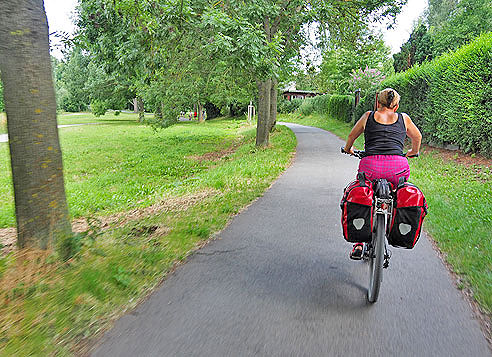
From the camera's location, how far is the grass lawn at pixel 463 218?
420 centimetres

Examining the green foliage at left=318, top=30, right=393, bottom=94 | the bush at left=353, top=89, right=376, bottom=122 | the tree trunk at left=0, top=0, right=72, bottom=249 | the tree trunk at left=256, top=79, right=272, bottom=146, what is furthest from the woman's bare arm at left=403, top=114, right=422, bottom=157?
the bush at left=353, top=89, right=376, bottom=122

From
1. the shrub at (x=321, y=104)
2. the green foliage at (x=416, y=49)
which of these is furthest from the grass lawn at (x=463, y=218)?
the shrub at (x=321, y=104)

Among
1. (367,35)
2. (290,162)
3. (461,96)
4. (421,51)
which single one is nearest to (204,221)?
(290,162)

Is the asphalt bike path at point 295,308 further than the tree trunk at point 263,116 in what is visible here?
No

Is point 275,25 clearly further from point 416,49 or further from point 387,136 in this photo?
point 416,49

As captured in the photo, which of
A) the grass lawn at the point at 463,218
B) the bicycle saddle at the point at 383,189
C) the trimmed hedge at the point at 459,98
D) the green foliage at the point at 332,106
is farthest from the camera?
the green foliage at the point at 332,106

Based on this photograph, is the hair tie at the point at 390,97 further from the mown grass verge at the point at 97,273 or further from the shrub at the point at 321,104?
the shrub at the point at 321,104

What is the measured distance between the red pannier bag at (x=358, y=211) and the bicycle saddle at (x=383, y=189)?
7 cm

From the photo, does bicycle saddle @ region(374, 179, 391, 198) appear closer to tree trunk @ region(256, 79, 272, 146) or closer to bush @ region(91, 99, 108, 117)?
tree trunk @ region(256, 79, 272, 146)

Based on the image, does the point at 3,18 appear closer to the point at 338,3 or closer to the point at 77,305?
the point at 77,305

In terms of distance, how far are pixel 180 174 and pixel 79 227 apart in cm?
665

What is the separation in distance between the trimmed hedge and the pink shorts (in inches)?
335

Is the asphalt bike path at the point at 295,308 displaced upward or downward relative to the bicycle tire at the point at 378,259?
downward

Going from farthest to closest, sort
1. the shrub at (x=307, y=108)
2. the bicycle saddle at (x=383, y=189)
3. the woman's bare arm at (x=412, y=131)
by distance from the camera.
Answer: the shrub at (x=307, y=108)
the woman's bare arm at (x=412, y=131)
the bicycle saddle at (x=383, y=189)
